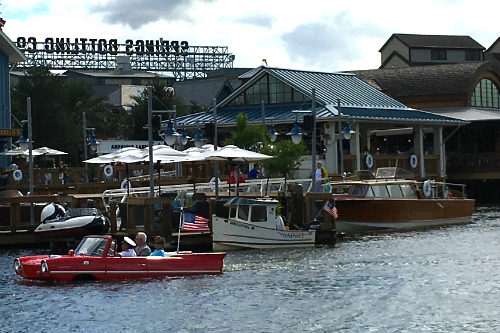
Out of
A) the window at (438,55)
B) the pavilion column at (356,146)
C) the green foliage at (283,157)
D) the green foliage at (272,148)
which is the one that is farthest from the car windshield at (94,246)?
the window at (438,55)

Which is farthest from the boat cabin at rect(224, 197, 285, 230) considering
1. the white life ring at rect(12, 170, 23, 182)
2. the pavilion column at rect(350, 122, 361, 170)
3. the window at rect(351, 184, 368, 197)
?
the pavilion column at rect(350, 122, 361, 170)

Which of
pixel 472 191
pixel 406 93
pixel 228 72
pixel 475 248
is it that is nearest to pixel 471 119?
pixel 472 191

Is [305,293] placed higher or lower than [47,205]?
lower

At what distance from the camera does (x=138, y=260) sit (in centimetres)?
3188

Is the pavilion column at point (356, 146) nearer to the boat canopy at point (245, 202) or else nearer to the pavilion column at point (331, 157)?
the pavilion column at point (331, 157)

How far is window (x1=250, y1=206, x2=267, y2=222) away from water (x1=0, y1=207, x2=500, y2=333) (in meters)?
1.40

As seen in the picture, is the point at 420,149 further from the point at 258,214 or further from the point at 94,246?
the point at 94,246

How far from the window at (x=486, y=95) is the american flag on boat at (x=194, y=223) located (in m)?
49.2

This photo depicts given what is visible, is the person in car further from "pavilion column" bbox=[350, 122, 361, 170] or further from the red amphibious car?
"pavilion column" bbox=[350, 122, 361, 170]

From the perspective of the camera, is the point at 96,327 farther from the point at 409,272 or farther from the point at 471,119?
the point at 471,119

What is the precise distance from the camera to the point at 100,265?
104ft

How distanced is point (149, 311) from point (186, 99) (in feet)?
336

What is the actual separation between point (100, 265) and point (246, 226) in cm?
845

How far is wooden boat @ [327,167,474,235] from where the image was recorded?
48.0 meters
